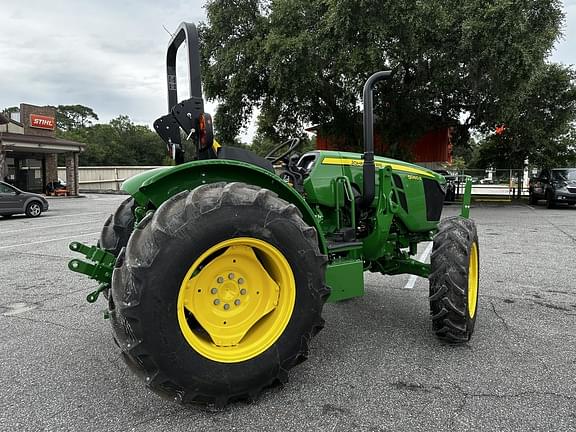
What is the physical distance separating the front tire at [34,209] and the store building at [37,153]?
11482 millimetres

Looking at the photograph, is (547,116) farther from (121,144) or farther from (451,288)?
(121,144)

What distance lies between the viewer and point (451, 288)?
3.38 m

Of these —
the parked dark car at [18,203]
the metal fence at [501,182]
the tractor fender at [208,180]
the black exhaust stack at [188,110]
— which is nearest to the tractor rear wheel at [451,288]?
the tractor fender at [208,180]

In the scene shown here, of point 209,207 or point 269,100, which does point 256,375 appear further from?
point 269,100

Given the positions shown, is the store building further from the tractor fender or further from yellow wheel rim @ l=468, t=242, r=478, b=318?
yellow wheel rim @ l=468, t=242, r=478, b=318

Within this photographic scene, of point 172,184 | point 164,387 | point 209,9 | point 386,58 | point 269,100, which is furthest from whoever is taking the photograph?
point 269,100

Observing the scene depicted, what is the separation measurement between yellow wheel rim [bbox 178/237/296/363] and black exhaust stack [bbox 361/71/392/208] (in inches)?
48.9

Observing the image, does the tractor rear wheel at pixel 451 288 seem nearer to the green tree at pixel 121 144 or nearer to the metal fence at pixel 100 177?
the metal fence at pixel 100 177

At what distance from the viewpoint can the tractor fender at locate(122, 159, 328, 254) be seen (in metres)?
2.67

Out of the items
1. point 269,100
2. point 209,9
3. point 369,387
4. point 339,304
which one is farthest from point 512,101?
point 369,387

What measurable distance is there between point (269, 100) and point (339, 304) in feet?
52.5

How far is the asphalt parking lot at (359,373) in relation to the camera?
2484mm

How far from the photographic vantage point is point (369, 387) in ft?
9.38

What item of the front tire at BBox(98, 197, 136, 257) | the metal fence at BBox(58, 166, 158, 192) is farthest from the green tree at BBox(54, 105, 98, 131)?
the front tire at BBox(98, 197, 136, 257)
